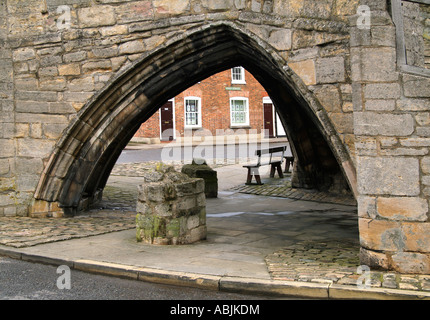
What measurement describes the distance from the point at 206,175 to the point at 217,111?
60.7ft

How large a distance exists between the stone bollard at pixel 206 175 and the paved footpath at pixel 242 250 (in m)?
0.73

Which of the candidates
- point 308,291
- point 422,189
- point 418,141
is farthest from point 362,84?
point 308,291

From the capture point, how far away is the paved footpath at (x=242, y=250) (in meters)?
5.18

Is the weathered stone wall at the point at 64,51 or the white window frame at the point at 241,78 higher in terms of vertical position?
the white window frame at the point at 241,78

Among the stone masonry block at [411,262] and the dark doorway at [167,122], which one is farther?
the dark doorway at [167,122]

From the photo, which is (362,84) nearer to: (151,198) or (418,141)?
(418,141)

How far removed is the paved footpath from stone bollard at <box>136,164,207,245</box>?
8.0 inches

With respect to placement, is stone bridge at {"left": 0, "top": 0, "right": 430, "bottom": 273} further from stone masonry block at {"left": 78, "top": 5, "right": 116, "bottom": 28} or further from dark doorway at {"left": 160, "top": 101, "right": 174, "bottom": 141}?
dark doorway at {"left": 160, "top": 101, "right": 174, "bottom": 141}

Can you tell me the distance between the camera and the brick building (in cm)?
2906

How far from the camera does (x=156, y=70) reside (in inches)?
347

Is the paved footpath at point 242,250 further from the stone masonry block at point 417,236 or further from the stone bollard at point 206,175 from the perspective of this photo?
the stone bollard at point 206,175

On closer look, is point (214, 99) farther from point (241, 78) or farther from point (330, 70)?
point (330, 70)

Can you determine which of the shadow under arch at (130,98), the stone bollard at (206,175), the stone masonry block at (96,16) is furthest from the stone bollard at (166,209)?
the stone bollard at (206,175)

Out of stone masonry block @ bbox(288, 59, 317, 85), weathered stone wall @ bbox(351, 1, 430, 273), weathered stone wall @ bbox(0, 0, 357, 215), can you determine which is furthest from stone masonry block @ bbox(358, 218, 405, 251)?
weathered stone wall @ bbox(0, 0, 357, 215)
